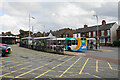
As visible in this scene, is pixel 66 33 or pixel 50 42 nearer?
pixel 50 42

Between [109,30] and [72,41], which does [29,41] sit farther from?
[109,30]

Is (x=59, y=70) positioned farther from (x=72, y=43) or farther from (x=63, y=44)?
(x=63, y=44)

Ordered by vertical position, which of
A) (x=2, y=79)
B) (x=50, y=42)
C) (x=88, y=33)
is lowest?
(x=2, y=79)

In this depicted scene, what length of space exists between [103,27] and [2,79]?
43.6 m

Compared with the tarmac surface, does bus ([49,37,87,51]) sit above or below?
above

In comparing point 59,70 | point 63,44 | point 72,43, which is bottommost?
point 59,70

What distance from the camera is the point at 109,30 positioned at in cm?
4084

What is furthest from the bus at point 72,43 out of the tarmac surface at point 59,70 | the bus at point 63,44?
the tarmac surface at point 59,70

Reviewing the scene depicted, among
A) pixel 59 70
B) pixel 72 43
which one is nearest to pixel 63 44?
pixel 72 43

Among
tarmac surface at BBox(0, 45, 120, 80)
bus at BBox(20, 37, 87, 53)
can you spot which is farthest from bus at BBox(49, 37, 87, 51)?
tarmac surface at BBox(0, 45, 120, 80)

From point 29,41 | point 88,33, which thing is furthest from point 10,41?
point 88,33

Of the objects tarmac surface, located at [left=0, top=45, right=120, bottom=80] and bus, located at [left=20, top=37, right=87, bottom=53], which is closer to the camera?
tarmac surface, located at [left=0, top=45, right=120, bottom=80]

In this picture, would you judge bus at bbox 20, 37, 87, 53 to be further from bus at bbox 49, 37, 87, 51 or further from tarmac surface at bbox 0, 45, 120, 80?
tarmac surface at bbox 0, 45, 120, 80

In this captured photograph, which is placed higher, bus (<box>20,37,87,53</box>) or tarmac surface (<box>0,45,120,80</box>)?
bus (<box>20,37,87,53</box>)
